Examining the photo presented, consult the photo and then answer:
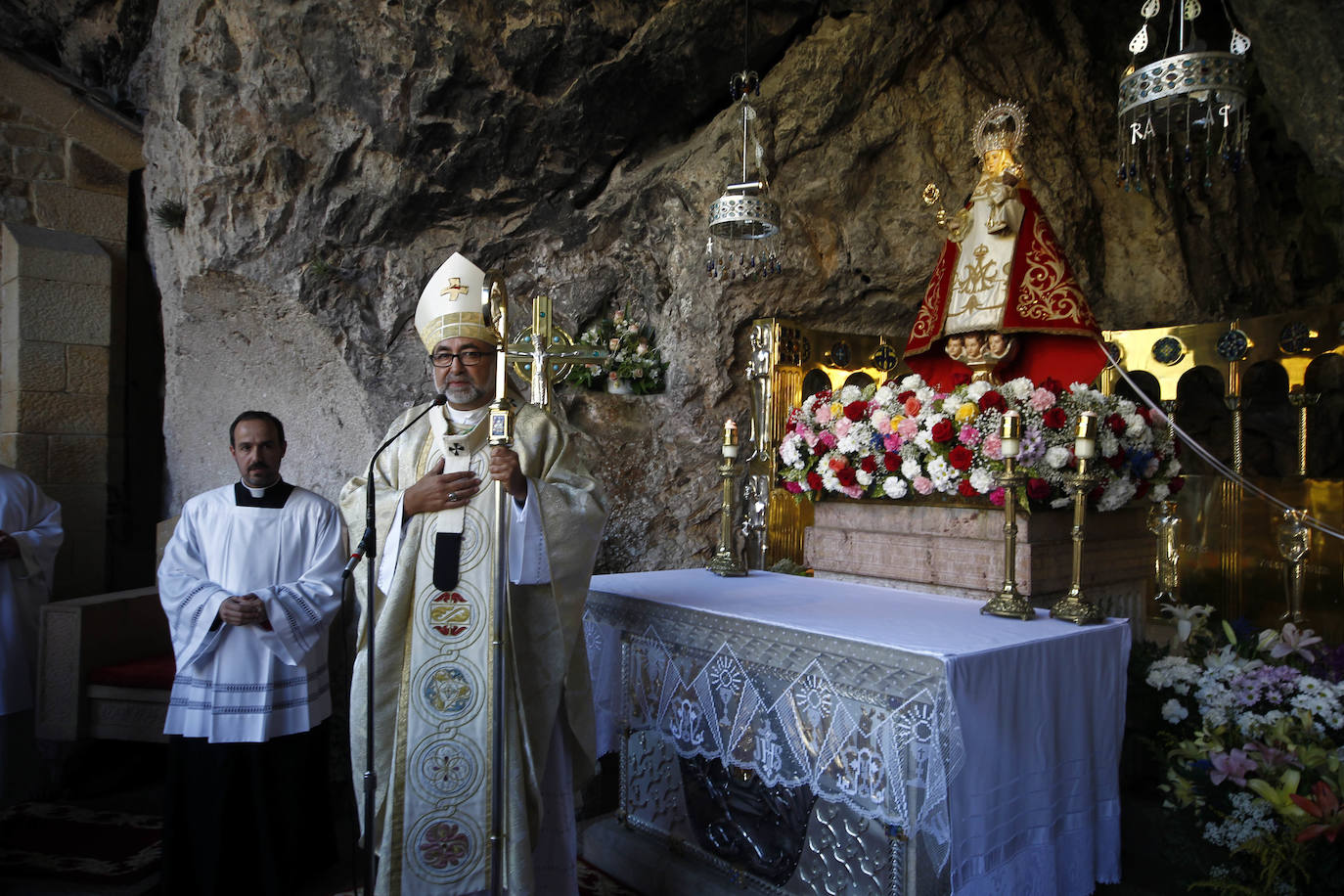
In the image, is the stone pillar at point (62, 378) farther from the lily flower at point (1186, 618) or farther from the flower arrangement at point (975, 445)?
the lily flower at point (1186, 618)

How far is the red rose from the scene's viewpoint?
374cm

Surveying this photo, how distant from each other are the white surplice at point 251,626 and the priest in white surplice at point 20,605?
6.22 ft

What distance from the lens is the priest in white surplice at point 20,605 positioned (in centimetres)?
486

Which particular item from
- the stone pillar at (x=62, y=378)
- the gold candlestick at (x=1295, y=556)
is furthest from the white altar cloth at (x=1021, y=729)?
the stone pillar at (x=62, y=378)

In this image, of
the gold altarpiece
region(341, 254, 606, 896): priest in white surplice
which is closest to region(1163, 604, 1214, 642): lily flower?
A: the gold altarpiece

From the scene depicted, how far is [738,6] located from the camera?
6.46 metres

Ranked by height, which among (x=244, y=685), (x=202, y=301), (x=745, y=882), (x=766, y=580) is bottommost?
(x=745, y=882)

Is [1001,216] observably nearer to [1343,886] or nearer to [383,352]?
[1343,886]

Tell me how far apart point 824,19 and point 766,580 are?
468cm

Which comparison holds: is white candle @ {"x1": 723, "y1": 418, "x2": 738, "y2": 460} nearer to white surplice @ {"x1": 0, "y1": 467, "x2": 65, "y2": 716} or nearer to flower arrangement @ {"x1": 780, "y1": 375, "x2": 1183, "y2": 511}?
flower arrangement @ {"x1": 780, "y1": 375, "x2": 1183, "y2": 511}

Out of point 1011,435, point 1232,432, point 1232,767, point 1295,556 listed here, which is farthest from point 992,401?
point 1232,432

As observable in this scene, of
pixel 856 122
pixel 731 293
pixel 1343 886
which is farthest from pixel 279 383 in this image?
pixel 1343 886

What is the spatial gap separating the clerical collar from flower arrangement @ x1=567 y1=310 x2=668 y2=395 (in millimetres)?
2749

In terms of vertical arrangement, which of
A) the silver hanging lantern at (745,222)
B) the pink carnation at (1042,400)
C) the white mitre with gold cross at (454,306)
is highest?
the silver hanging lantern at (745,222)
